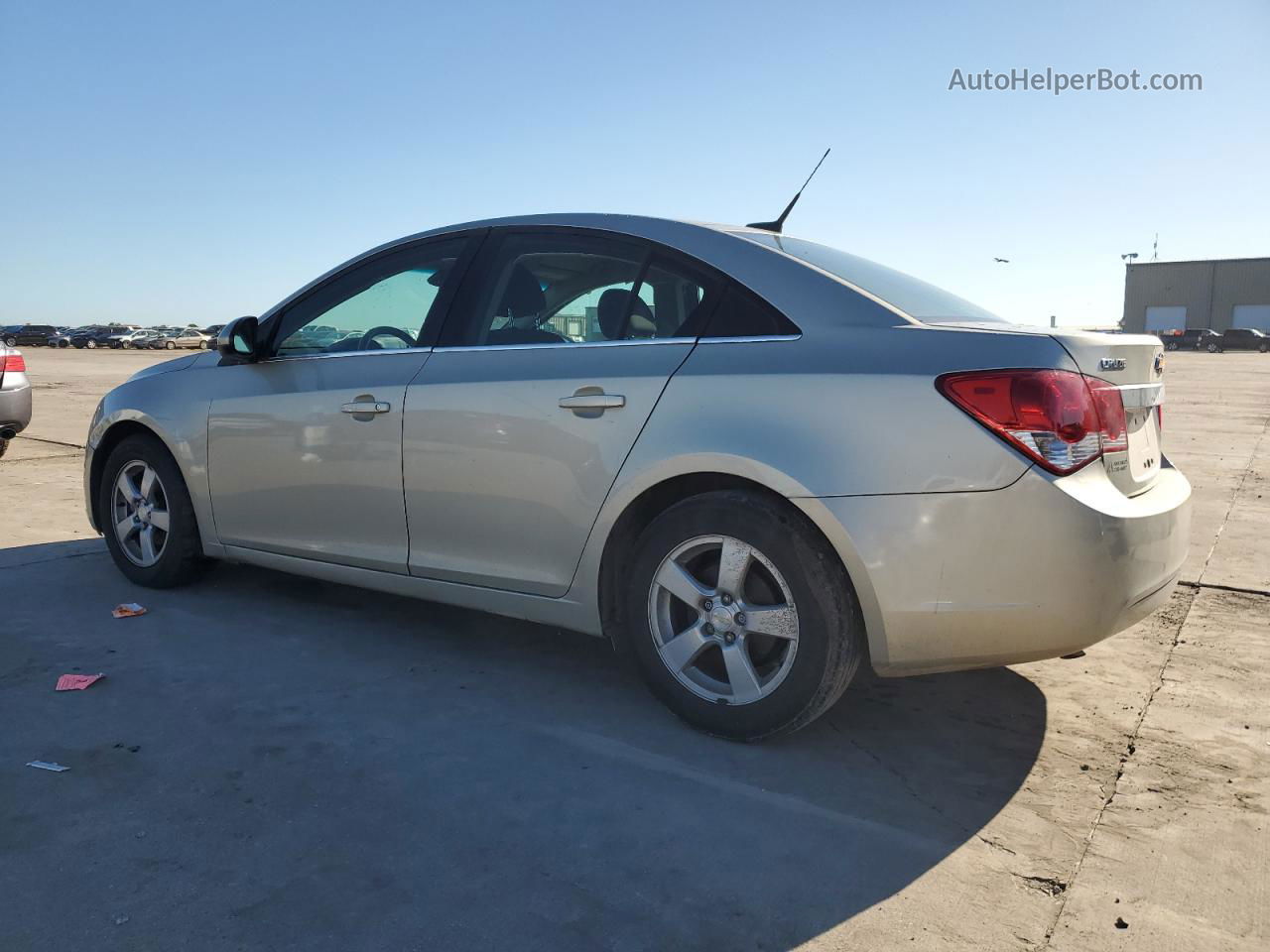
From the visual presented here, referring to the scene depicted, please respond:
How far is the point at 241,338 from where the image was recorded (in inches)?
167

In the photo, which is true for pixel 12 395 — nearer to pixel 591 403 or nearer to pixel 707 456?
pixel 591 403

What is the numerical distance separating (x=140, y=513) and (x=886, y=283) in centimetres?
351

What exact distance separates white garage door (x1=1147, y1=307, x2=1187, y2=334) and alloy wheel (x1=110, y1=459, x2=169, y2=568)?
75.3 metres

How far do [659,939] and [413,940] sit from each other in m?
0.51

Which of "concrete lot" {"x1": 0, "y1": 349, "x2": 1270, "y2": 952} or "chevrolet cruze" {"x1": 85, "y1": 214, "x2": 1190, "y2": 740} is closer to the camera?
"concrete lot" {"x1": 0, "y1": 349, "x2": 1270, "y2": 952}

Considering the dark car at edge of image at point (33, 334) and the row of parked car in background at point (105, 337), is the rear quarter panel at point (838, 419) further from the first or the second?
the dark car at edge of image at point (33, 334)

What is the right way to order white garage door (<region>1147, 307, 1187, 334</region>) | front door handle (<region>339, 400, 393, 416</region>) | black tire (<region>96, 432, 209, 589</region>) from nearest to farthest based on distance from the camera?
front door handle (<region>339, 400, 393, 416</region>) < black tire (<region>96, 432, 209, 589</region>) < white garage door (<region>1147, 307, 1187, 334</region>)

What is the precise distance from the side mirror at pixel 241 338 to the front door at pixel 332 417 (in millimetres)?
53

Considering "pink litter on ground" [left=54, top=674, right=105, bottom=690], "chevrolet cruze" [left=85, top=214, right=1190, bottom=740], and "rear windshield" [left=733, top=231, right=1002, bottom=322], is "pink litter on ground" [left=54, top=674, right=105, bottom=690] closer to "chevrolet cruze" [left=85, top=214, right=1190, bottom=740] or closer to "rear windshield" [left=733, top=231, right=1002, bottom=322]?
"chevrolet cruze" [left=85, top=214, right=1190, bottom=740]

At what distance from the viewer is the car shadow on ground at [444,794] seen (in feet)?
7.11

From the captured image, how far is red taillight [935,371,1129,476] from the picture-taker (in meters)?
2.60

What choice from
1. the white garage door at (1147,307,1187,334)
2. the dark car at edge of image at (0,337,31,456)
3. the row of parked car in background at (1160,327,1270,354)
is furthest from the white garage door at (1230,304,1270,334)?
the dark car at edge of image at (0,337,31,456)

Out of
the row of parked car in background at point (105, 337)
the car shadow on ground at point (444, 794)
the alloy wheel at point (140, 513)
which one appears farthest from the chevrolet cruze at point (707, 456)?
the row of parked car in background at point (105, 337)

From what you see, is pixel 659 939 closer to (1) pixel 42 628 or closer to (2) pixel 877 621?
(2) pixel 877 621
